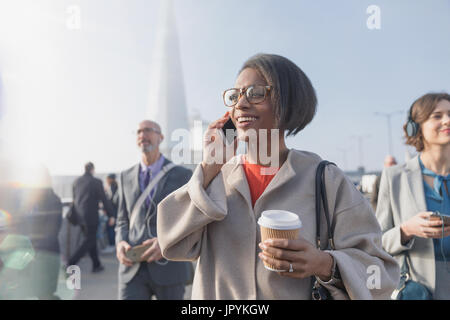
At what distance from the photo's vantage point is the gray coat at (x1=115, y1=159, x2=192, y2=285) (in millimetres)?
2508

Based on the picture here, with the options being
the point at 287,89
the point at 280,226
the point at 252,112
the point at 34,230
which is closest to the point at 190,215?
the point at 280,226

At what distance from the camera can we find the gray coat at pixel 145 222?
8.23ft

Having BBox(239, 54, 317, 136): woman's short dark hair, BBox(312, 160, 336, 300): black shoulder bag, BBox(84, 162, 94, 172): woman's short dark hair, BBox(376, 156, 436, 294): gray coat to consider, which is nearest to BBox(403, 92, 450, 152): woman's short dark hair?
BBox(376, 156, 436, 294): gray coat

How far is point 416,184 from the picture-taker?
196 centimetres

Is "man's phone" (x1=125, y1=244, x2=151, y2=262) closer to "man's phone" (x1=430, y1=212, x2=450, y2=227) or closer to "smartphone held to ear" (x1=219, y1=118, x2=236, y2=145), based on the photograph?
"smartphone held to ear" (x1=219, y1=118, x2=236, y2=145)

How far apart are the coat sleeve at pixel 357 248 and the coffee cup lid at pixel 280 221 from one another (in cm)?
19

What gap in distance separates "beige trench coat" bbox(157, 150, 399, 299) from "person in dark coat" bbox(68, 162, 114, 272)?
4.49 meters

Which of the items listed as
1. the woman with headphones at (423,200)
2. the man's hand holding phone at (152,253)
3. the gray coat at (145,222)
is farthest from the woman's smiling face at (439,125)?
the man's hand holding phone at (152,253)

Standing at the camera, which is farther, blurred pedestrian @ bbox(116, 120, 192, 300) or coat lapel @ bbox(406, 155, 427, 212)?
blurred pedestrian @ bbox(116, 120, 192, 300)

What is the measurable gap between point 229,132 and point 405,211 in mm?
1485

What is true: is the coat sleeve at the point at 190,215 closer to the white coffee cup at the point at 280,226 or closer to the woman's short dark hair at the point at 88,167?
the white coffee cup at the point at 280,226

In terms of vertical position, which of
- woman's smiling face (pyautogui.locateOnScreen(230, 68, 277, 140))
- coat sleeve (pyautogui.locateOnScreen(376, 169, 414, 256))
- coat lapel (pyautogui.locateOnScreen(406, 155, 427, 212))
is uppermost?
woman's smiling face (pyautogui.locateOnScreen(230, 68, 277, 140))
